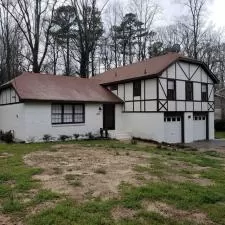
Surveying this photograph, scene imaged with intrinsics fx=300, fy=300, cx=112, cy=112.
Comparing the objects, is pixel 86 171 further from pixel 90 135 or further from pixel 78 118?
pixel 90 135

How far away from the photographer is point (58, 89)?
→ 20172 mm

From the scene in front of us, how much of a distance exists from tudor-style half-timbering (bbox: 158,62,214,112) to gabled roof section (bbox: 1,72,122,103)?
367cm

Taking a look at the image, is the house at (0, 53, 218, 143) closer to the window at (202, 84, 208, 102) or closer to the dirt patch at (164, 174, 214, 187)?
the window at (202, 84, 208, 102)

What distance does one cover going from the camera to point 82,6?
106 ft

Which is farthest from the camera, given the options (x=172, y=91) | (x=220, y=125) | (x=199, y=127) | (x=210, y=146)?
(x=220, y=125)

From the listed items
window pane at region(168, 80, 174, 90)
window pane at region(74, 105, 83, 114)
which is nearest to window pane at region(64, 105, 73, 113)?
window pane at region(74, 105, 83, 114)

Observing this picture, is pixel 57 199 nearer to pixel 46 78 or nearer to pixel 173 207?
pixel 173 207

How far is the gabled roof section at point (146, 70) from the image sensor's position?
20.0m

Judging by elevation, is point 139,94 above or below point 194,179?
above

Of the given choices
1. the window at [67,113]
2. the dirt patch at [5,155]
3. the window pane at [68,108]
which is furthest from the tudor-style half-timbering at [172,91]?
the dirt patch at [5,155]

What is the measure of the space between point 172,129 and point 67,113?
23.5 ft

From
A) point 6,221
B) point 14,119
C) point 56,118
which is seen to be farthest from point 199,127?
point 6,221

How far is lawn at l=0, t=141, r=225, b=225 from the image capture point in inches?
208

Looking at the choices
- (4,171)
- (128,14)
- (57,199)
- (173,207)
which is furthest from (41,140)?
(128,14)
